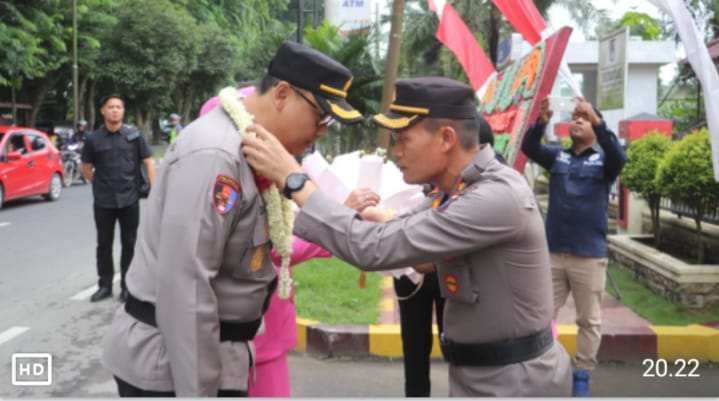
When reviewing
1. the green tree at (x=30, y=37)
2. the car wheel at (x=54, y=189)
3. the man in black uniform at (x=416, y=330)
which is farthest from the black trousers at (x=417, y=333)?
the green tree at (x=30, y=37)

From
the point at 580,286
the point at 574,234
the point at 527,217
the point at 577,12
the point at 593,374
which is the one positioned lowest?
the point at 593,374

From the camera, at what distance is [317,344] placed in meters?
5.03

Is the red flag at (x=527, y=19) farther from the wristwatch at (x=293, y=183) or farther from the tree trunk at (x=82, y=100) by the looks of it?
the tree trunk at (x=82, y=100)

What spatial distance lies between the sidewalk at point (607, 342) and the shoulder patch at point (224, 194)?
10.7ft

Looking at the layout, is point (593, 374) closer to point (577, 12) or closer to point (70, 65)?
point (577, 12)

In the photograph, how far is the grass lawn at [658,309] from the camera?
542 cm

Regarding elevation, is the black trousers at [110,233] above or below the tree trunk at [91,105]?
below

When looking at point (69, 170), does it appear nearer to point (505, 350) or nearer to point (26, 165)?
point (26, 165)

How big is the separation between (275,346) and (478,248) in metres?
0.98

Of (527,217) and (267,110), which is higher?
(267,110)

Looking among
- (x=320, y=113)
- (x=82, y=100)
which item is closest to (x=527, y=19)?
(x=320, y=113)

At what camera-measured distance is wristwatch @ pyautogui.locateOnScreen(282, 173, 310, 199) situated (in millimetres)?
1872

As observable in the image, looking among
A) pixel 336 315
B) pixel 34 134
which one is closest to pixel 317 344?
pixel 336 315

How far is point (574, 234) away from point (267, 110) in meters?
2.81
